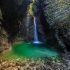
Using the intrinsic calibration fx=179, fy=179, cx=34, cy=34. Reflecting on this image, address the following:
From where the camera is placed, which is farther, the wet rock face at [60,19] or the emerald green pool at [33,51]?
the wet rock face at [60,19]

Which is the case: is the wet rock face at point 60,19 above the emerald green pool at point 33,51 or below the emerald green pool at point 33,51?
above

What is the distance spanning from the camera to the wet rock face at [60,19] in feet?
35.7

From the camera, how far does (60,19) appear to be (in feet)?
37.2

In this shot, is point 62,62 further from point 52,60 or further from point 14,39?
point 14,39

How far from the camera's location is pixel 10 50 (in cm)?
1204

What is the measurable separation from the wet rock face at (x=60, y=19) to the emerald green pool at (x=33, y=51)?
96 cm

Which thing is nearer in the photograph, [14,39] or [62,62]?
[62,62]

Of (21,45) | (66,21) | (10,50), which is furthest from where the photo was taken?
(21,45)

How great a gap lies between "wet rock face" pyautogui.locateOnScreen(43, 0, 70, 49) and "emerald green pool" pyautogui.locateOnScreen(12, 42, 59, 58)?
96cm

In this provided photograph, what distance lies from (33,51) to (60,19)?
270cm

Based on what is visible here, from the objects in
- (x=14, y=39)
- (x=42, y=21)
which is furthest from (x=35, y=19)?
(x=14, y=39)

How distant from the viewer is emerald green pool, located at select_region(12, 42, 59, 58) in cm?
1065

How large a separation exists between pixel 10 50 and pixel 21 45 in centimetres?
171

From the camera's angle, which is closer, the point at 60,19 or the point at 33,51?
the point at 60,19
